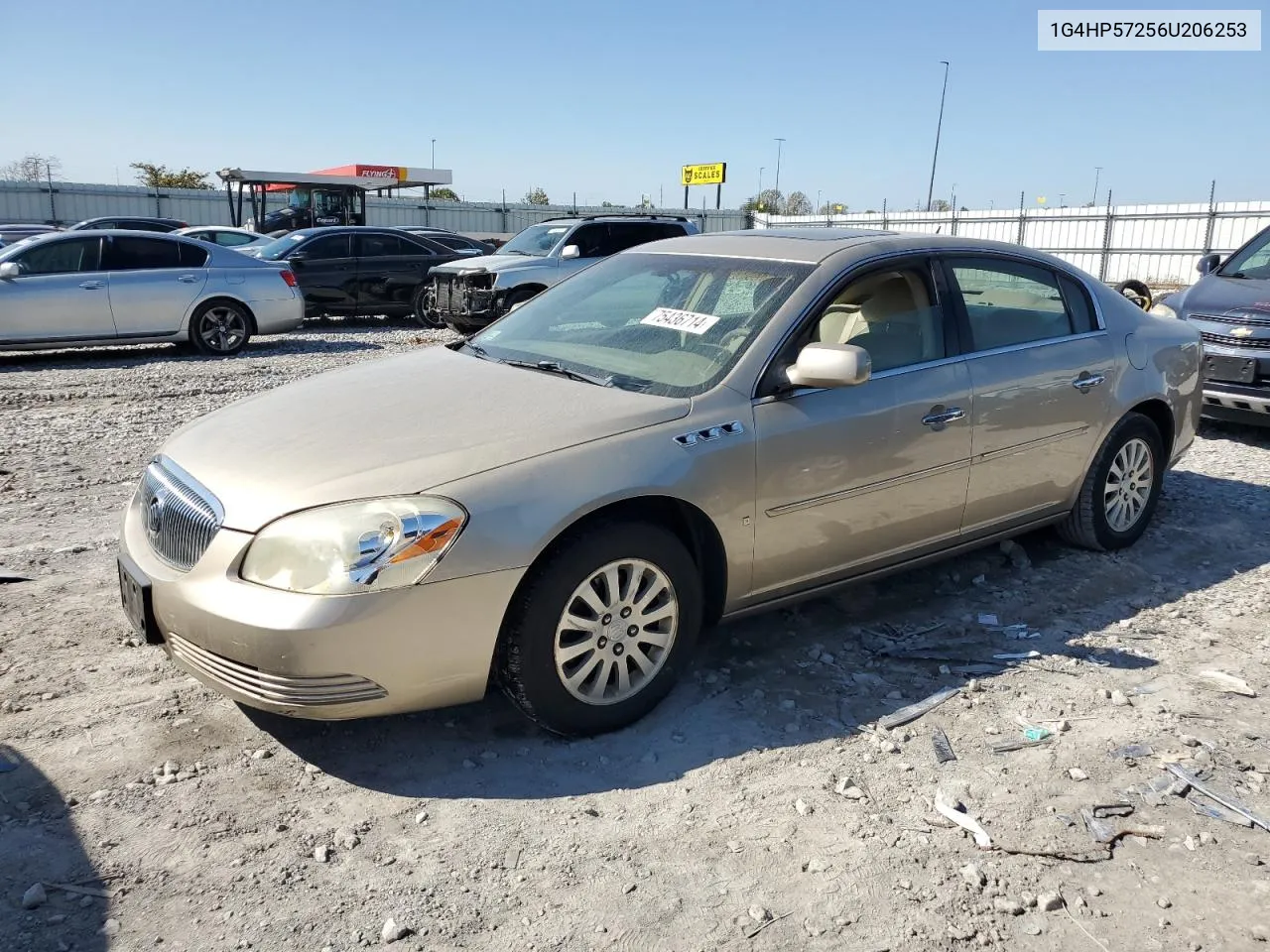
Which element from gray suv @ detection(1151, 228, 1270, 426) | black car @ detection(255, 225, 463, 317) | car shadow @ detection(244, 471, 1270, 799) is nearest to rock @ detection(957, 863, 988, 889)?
car shadow @ detection(244, 471, 1270, 799)

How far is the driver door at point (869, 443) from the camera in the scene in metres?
3.73

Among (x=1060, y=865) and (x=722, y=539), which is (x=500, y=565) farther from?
(x=1060, y=865)

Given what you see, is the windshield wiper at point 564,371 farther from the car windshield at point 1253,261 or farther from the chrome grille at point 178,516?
the car windshield at point 1253,261

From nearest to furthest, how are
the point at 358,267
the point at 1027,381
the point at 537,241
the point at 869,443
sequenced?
the point at 869,443
the point at 1027,381
the point at 537,241
the point at 358,267

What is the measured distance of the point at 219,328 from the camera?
12.3m

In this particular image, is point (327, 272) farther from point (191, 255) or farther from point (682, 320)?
point (682, 320)

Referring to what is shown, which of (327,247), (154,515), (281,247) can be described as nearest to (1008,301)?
(154,515)

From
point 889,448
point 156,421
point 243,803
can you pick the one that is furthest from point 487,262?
point 243,803

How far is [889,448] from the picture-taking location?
402 cm

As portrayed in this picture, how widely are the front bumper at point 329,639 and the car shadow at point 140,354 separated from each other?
9.50 meters

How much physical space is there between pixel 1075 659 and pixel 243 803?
10.4 ft

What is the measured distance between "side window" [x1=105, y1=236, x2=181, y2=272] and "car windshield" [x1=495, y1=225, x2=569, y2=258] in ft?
15.5

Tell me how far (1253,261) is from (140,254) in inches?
450

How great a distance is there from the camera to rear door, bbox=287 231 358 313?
50.5 feet
